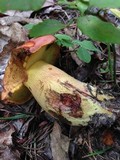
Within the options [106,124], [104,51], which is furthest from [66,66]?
[106,124]

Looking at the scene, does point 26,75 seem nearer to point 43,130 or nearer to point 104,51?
point 43,130

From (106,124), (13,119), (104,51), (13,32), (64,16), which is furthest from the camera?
(64,16)

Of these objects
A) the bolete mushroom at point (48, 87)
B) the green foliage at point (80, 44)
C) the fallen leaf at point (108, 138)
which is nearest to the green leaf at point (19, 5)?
the bolete mushroom at point (48, 87)

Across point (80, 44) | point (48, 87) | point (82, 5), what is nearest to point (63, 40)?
point (80, 44)

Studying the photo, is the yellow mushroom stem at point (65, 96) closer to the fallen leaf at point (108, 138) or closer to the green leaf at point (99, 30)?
the fallen leaf at point (108, 138)

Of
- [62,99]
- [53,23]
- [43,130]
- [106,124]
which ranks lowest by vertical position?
[43,130]

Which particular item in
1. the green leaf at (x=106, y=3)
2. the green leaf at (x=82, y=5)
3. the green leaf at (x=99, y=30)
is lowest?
the green leaf at (x=99, y=30)

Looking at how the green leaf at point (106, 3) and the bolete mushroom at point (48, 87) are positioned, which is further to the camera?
the bolete mushroom at point (48, 87)

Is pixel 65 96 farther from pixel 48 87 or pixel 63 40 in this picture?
pixel 63 40
